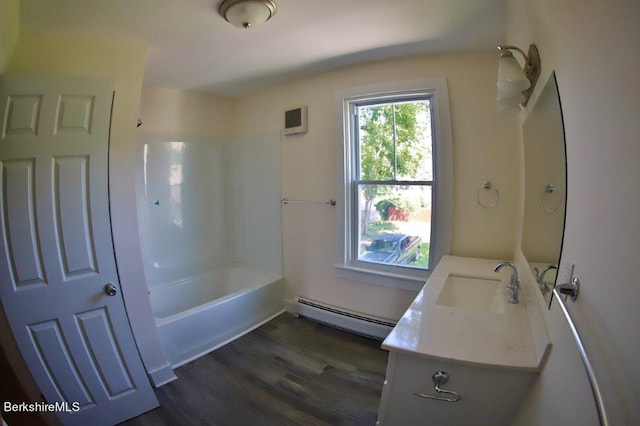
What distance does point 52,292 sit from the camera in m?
1.48

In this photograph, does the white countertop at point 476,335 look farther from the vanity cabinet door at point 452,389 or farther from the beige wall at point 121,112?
the beige wall at point 121,112

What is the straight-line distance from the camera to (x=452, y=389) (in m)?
0.99

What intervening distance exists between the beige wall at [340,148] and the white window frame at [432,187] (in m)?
0.06

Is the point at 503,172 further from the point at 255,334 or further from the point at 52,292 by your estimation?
the point at 52,292

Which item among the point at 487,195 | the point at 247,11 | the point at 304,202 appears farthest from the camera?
the point at 304,202

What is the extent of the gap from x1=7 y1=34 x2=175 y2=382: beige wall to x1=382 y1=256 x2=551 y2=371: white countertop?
1.62 m

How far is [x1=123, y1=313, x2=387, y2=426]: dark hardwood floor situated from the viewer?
168 cm

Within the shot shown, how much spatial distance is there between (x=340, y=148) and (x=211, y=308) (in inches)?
72.3

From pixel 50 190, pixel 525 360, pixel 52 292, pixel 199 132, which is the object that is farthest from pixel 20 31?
pixel 525 360

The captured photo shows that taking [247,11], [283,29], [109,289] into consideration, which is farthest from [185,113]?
[109,289]

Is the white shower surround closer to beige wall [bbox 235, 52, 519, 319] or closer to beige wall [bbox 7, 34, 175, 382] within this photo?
beige wall [bbox 235, 52, 519, 319]

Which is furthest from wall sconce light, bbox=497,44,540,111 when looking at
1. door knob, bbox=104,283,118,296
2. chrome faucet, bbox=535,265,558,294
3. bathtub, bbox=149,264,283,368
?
bathtub, bbox=149,264,283,368

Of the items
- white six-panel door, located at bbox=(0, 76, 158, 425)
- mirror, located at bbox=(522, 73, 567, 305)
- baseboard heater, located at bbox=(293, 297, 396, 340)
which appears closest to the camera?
mirror, located at bbox=(522, 73, 567, 305)

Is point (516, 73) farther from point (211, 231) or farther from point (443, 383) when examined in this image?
point (211, 231)
